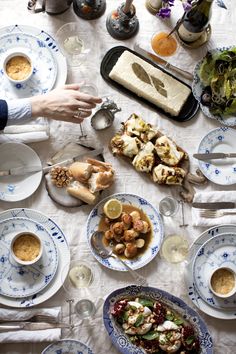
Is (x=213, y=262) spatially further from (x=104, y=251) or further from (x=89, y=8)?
(x=89, y=8)

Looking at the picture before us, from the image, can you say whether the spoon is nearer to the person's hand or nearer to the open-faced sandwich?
the open-faced sandwich

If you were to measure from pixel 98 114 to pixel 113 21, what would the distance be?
1.17 feet

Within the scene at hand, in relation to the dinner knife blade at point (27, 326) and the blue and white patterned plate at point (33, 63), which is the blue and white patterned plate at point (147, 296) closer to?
the dinner knife blade at point (27, 326)

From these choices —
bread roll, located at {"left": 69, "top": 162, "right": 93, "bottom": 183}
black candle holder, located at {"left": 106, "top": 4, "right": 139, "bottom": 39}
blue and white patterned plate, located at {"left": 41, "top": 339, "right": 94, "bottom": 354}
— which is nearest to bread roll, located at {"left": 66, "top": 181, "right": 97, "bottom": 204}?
bread roll, located at {"left": 69, "top": 162, "right": 93, "bottom": 183}

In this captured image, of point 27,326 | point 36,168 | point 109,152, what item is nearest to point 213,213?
point 109,152

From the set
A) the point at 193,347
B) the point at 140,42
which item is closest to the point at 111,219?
the point at 193,347

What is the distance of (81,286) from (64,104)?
61 cm

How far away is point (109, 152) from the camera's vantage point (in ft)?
6.89

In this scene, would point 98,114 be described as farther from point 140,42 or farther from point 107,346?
point 107,346

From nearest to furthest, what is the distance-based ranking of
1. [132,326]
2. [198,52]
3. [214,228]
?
[132,326], [214,228], [198,52]

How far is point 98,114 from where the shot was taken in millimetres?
2094

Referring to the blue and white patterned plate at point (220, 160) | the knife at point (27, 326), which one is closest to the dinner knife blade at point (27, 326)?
the knife at point (27, 326)

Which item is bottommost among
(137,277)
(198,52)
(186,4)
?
(137,277)

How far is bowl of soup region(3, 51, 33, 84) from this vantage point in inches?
80.7
